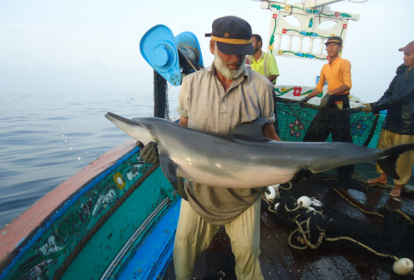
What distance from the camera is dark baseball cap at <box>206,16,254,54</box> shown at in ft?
6.22

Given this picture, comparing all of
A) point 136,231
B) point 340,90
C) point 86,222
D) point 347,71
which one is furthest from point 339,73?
point 86,222

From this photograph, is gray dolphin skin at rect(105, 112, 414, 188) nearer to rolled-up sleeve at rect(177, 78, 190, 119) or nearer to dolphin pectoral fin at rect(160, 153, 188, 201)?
dolphin pectoral fin at rect(160, 153, 188, 201)

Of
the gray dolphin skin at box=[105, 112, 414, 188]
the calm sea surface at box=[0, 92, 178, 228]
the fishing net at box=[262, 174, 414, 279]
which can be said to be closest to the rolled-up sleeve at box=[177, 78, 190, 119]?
the gray dolphin skin at box=[105, 112, 414, 188]

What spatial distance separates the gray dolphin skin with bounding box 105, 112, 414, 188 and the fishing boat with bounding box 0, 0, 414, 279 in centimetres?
99

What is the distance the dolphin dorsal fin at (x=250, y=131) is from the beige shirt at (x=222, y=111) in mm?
62

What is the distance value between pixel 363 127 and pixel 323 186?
1.96 m

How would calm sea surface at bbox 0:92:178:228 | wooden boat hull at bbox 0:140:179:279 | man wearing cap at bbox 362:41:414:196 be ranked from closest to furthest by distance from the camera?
wooden boat hull at bbox 0:140:179:279 → man wearing cap at bbox 362:41:414:196 → calm sea surface at bbox 0:92:178:228

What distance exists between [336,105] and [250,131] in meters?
4.20

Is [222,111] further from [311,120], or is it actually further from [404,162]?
[404,162]

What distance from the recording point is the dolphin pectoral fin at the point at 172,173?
1847 mm

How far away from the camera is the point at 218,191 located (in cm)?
207

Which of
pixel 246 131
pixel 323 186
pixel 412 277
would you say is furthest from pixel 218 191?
pixel 323 186

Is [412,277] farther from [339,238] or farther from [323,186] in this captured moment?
[323,186]

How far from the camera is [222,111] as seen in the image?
2016 mm
